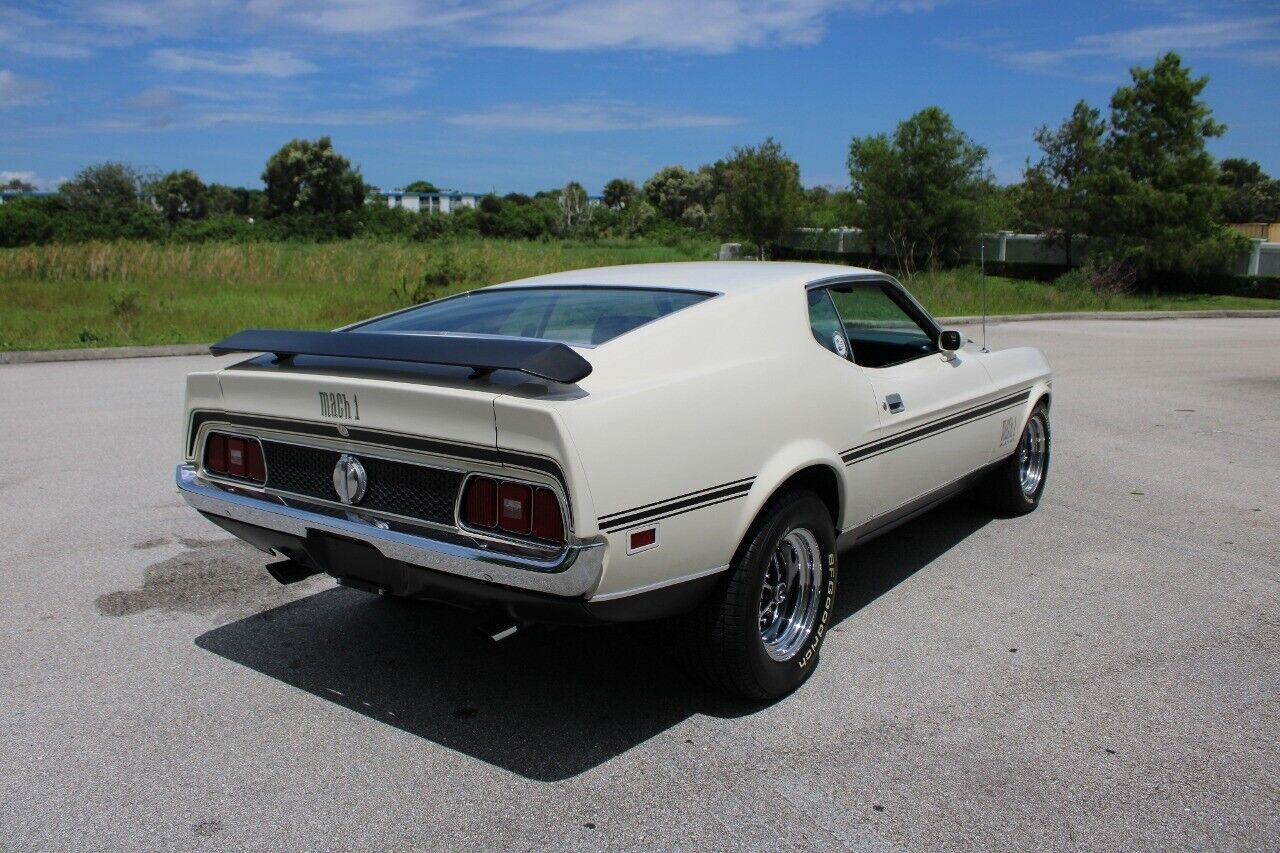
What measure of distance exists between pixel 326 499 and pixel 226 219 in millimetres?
65588

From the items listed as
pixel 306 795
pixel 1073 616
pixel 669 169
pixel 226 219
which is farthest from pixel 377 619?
pixel 669 169

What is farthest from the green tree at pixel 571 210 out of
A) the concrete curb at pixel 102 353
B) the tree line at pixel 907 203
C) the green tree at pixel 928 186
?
the concrete curb at pixel 102 353

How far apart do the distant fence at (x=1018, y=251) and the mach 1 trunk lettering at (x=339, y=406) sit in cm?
3389

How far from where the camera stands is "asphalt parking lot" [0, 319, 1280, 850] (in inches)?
114

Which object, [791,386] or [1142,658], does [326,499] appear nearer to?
[791,386]

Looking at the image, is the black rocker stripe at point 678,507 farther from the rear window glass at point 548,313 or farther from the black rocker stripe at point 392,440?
the rear window glass at point 548,313

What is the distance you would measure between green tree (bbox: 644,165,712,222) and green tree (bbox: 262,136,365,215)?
112 ft

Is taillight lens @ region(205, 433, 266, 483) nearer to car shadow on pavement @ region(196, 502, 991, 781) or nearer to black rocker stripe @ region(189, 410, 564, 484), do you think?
black rocker stripe @ region(189, 410, 564, 484)

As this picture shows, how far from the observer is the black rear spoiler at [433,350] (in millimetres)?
2973

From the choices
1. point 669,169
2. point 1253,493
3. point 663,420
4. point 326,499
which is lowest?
point 1253,493

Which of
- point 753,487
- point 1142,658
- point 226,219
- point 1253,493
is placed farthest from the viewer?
point 226,219

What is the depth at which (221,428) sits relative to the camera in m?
3.79

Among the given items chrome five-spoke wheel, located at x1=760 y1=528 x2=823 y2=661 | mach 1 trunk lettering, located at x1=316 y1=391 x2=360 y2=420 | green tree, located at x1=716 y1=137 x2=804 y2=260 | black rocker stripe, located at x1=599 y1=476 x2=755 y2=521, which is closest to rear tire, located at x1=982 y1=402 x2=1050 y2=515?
chrome five-spoke wheel, located at x1=760 y1=528 x2=823 y2=661

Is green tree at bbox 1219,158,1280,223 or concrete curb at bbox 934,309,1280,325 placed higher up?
green tree at bbox 1219,158,1280,223
